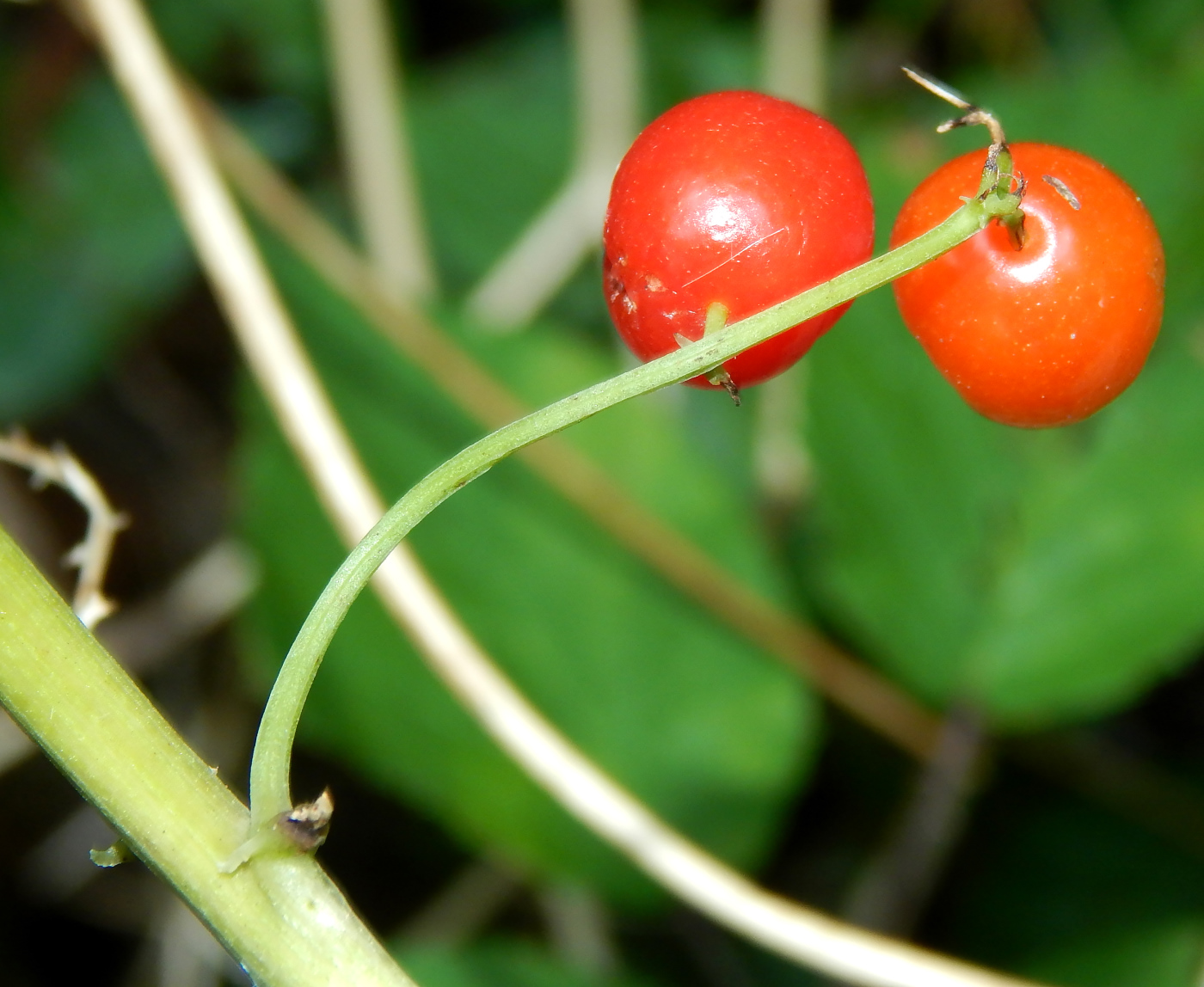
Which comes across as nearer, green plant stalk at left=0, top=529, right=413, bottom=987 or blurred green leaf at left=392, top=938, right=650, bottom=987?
green plant stalk at left=0, top=529, right=413, bottom=987

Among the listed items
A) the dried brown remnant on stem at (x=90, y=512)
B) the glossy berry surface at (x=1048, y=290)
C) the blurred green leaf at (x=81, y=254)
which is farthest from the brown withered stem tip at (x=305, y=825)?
the blurred green leaf at (x=81, y=254)

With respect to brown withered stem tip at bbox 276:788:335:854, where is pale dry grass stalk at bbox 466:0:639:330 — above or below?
above

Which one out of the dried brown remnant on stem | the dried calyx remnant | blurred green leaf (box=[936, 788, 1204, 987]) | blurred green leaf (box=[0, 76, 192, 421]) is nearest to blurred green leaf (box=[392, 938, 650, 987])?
blurred green leaf (box=[936, 788, 1204, 987])

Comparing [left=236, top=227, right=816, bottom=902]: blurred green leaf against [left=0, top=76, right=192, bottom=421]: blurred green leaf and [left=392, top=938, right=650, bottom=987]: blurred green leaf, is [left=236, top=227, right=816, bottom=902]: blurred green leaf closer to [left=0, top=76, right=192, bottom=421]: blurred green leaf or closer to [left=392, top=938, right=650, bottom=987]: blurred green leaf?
[left=392, top=938, right=650, bottom=987]: blurred green leaf

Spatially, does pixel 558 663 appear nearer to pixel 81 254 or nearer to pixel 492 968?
pixel 492 968

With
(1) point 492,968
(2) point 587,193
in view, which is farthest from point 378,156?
(1) point 492,968

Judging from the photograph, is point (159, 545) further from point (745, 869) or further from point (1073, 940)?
point (1073, 940)

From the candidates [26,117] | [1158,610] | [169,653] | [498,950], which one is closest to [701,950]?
[498,950]
